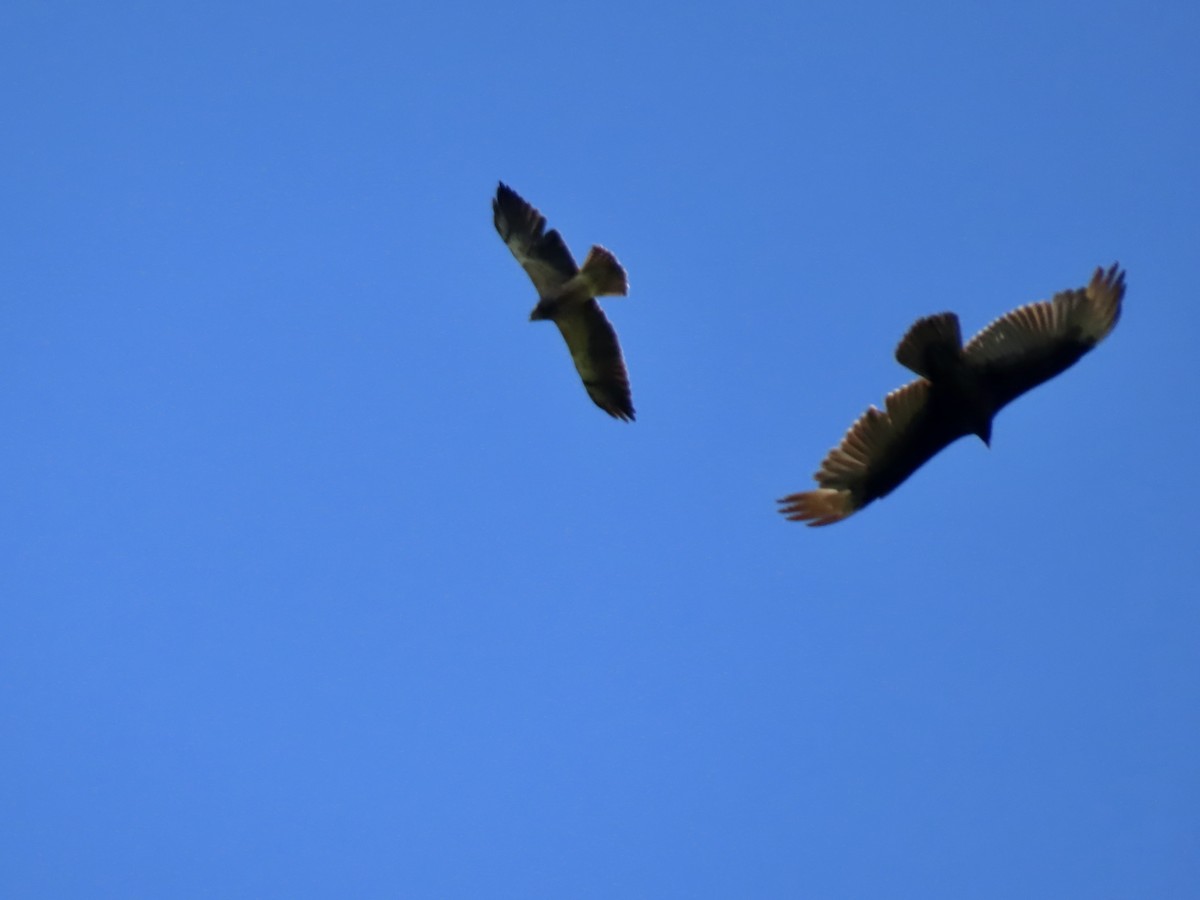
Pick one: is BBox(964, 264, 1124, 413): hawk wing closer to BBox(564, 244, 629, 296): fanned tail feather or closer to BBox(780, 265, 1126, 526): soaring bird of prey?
BBox(780, 265, 1126, 526): soaring bird of prey

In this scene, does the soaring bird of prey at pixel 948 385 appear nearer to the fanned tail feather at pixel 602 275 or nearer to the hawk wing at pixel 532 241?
the fanned tail feather at pixel 602 275

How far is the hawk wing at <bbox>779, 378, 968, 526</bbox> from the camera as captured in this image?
993 centimetres

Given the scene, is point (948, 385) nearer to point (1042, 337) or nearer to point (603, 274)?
point (1042, 337)

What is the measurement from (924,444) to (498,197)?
3961mm

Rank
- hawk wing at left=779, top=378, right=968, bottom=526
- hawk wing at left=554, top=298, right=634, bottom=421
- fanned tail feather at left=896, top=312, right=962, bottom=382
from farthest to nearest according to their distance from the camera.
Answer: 1. hawk wing at left=554, top=298, right=634, bottom=421
2. hawk wing at left=779, top=378, right=968, bottom=526
3. fanned tail feather at left=896, top=312, right=962, bottom=382

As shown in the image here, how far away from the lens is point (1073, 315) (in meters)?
9.36

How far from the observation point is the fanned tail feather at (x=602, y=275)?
37.0ft

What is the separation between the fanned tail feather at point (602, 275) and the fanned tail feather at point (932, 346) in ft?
8.57

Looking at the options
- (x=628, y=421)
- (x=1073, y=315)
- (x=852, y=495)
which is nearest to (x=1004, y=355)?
(x=1073, y=315)

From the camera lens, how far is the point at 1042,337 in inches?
373

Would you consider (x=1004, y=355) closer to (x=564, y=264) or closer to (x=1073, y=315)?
(x=1073, y=315)

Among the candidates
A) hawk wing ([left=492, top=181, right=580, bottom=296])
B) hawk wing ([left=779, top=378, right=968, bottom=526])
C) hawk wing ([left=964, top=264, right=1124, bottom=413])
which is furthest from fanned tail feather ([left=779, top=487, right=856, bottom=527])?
hawk wing ([left=492, top=181, right=580, bottom=296])

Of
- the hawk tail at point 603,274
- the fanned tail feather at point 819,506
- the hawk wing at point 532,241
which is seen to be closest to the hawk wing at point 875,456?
the fanned tail feather at point 819,506

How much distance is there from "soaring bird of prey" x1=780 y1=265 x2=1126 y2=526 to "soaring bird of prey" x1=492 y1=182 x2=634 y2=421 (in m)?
2.40
